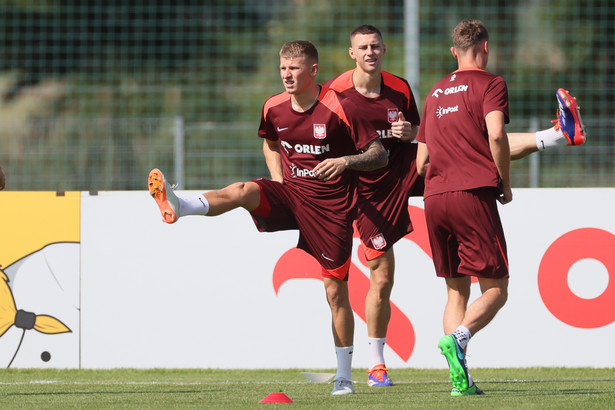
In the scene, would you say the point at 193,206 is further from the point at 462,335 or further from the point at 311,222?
the point at 462,335

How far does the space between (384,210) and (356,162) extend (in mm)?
942

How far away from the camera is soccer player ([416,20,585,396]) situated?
19.1 ft

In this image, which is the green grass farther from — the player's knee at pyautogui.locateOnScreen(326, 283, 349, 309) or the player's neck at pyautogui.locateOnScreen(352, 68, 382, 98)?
the player's neck at pyautogui.locateOnScreen(352, 68, 382, 98)

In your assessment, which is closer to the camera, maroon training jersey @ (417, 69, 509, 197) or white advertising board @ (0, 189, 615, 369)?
maroon training jersey @ (417, 69, 509, 197)

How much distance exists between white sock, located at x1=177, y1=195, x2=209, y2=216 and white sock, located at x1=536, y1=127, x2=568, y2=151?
2.13 m

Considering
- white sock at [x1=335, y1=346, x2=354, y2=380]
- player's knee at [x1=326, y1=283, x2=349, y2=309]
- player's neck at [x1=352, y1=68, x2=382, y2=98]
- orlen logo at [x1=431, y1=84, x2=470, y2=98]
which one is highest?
player's neck at [x1=352, y1=68, x2=382, y2=98]

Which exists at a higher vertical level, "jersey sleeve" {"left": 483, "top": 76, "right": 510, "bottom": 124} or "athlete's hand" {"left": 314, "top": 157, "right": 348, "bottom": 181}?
"jersey sleeve" {"left": 483, "top": 76, "right": 510, "bottom": 124}

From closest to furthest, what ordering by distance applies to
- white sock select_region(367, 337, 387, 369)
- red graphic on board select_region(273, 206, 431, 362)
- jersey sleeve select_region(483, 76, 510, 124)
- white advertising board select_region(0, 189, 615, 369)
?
jersey sleeve select_region(483, 76, 510, 124)
white sock select_region(367, 337, 387, 369)
white advertising board select_region(0, 189, 615, 369)
red graphic on board select_region(273, 206, 431, 362)

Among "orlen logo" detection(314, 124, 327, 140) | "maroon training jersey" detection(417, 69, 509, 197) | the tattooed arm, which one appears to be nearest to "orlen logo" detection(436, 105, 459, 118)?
"maroon training jersey" detection(417, 69, 509, 197)

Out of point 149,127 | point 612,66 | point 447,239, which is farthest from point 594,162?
point 612,66

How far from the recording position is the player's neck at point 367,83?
23.4 ft

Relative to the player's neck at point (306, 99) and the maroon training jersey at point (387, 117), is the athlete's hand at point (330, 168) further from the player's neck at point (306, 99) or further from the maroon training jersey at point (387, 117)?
the maroon training jersey at point (387, 117)

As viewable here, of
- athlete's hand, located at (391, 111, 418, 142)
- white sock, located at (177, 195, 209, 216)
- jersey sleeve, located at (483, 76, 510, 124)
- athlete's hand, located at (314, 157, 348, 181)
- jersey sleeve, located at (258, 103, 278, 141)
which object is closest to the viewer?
jersey sleeve, located at (483, 76, 510, 124)

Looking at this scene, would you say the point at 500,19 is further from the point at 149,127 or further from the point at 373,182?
the point at 373,182
